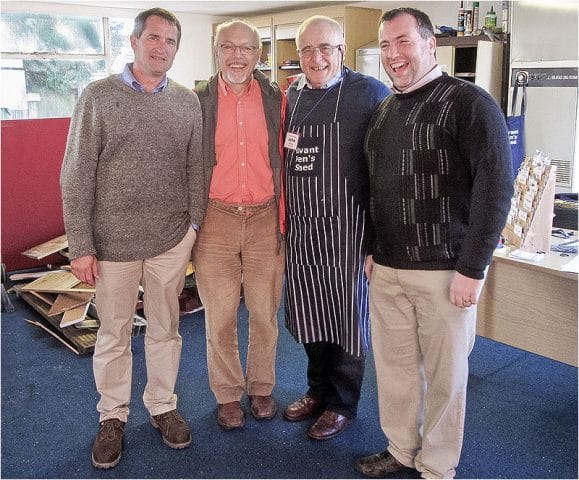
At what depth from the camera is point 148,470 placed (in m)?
2.21

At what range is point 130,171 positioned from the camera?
212cm

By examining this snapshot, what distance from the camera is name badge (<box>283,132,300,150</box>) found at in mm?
2215

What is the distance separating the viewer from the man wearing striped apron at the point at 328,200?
2162 millimetres

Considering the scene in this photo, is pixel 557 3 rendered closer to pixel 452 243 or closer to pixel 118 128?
pixel 452 243

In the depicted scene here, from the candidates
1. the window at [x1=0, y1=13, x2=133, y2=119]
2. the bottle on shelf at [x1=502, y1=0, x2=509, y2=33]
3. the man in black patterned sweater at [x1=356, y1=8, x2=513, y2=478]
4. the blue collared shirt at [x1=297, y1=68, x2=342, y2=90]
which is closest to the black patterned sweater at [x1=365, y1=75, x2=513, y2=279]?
the man in black patterned sweater at [x1=356, y1=8, x2=513, y2=478]

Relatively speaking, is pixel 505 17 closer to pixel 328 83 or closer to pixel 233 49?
pixel 328 83

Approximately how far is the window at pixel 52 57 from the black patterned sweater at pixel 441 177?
7222 millimetres

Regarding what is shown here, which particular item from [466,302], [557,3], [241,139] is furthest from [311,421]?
[557,3]

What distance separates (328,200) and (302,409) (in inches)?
37.5

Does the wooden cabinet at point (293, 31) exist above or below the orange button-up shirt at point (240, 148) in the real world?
above

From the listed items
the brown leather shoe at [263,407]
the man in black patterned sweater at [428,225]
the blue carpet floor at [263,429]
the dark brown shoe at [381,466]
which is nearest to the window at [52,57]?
the blue carpet floor at [263,429]

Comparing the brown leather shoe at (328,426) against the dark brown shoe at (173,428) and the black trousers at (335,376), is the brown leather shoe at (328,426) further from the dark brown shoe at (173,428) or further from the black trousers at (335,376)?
the dark brown shoe at (173,428)

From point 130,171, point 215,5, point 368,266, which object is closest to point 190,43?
point 215,5

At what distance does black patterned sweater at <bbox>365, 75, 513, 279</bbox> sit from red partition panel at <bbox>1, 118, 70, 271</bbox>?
3.34m
